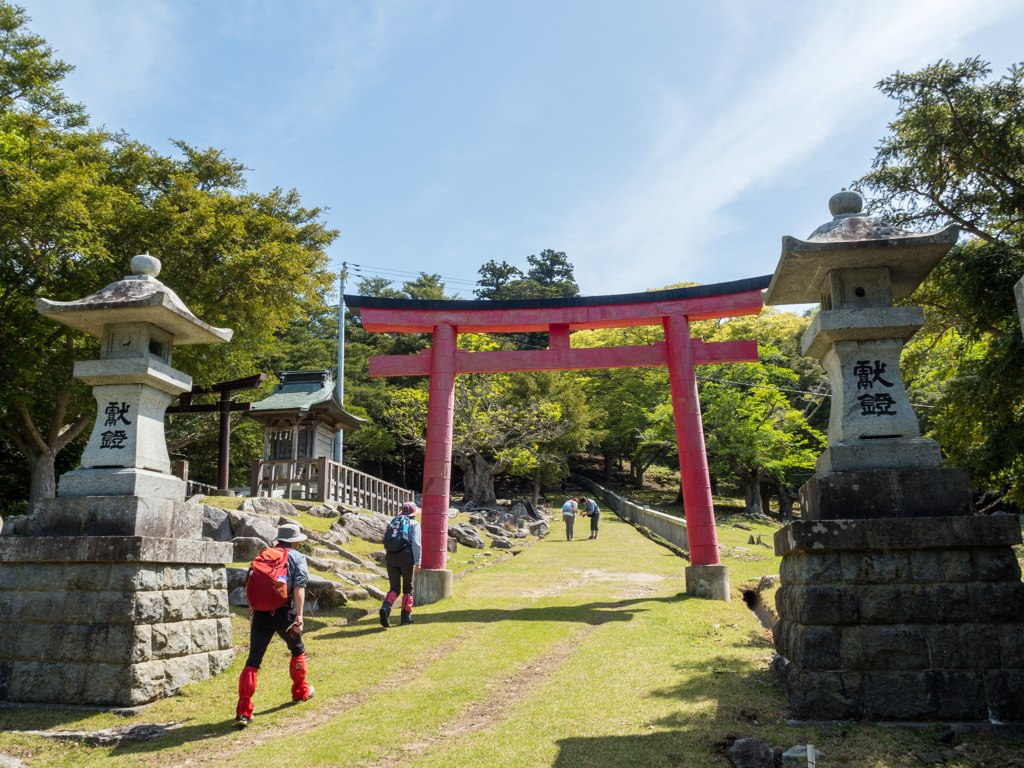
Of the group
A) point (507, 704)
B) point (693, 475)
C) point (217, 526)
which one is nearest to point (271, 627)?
point (507, 704)

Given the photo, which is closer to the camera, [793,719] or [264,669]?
[793,719]

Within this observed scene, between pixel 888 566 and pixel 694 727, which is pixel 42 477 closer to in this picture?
pixel 694 727

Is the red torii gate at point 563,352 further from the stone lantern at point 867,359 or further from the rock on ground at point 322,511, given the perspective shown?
the rock on ground at point 322,511

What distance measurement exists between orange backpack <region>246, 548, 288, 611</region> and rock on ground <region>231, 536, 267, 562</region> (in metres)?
6.25

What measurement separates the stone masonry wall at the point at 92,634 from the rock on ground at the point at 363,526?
9754 millimetres

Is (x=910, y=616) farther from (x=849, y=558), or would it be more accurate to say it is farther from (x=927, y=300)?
(x=927, y=300)

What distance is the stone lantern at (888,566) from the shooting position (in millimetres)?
4777

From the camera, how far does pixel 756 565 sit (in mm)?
15328

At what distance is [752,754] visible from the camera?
4.15m

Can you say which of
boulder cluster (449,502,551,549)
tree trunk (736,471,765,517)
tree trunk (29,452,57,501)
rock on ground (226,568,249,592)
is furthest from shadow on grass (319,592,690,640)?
tree trunk (736,471,765,517)

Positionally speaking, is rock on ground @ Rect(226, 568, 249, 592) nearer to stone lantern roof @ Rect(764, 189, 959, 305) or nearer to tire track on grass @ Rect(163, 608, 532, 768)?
tire track on grass @ Rect(163, 608, 532, 768)

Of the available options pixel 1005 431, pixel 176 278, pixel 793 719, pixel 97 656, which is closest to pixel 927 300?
pixel 1005 431

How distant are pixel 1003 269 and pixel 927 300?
5.63ft

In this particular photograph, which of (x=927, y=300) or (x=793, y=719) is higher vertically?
(x=927, y=300)
